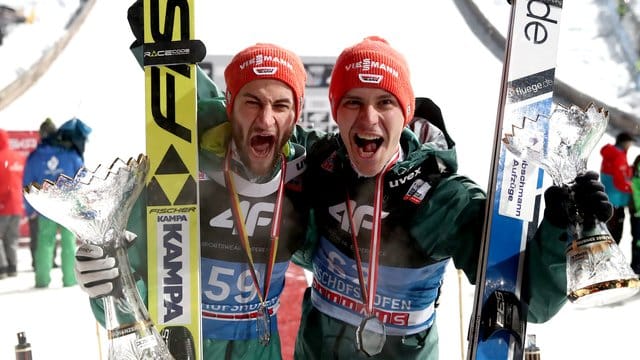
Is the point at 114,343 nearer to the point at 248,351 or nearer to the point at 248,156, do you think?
the point at 248,351

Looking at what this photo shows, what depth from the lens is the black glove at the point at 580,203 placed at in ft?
5.69

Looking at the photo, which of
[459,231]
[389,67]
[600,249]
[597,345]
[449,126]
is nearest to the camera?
[600,249]

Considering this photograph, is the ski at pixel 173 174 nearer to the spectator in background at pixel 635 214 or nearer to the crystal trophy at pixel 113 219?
the crystal trophy at pixel 113 219

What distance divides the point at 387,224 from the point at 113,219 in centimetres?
75

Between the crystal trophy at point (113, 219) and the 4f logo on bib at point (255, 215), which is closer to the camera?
the crystal trophy at point (113, 219)

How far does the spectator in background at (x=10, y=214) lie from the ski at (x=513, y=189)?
2.74 meters

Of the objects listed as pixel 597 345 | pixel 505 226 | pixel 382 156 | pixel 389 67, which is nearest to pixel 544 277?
pixel 505 226

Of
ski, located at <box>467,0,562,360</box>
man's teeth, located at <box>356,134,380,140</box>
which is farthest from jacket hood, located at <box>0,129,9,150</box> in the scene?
ski, located at <box>467,0,562,360</box>

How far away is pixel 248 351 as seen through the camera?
6.84 feet

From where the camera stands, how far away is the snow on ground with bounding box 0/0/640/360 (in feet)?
7.89

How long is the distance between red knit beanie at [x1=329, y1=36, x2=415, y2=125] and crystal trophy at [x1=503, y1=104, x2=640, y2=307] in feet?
1.03

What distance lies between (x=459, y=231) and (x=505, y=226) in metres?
0.13

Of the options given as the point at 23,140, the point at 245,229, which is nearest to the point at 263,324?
the point at 245,229

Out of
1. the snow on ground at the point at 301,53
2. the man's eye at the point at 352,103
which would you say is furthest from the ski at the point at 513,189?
the snow on ground at the point at 301,53
